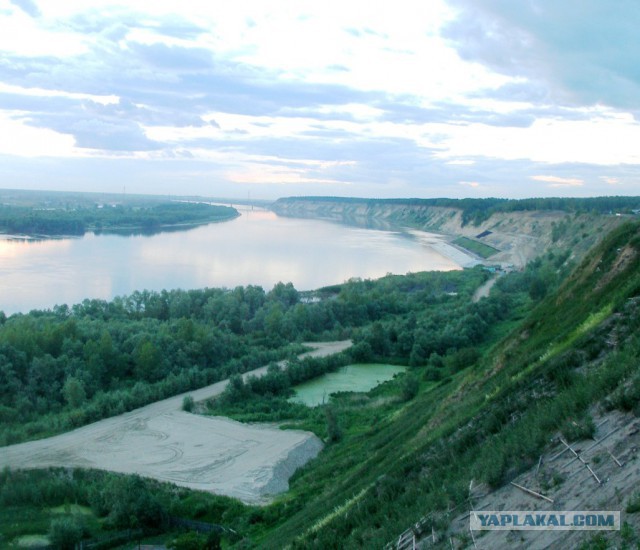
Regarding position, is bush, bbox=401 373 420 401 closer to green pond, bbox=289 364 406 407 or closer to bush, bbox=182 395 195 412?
green pond, bbox=289 364 406 407

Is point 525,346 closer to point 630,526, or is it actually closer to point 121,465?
point 630,526

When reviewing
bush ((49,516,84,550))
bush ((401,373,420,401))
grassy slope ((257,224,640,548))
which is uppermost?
grassy slope ((257,224,640,548))

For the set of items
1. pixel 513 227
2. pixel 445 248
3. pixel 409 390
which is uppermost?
pixel 513 227

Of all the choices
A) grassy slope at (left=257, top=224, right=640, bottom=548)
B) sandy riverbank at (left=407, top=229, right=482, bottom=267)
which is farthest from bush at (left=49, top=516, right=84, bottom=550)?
sandy riverbank at (left=407, top=229, right=482, bottom=267)

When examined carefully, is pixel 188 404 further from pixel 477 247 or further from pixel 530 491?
pixel 477 247

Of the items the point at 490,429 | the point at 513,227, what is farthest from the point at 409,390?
the point at 513,227

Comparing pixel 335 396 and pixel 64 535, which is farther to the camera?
pixel 335 396

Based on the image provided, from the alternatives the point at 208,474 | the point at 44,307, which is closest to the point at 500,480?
the point at 208,474

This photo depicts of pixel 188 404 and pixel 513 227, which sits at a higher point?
pixel 513 227
